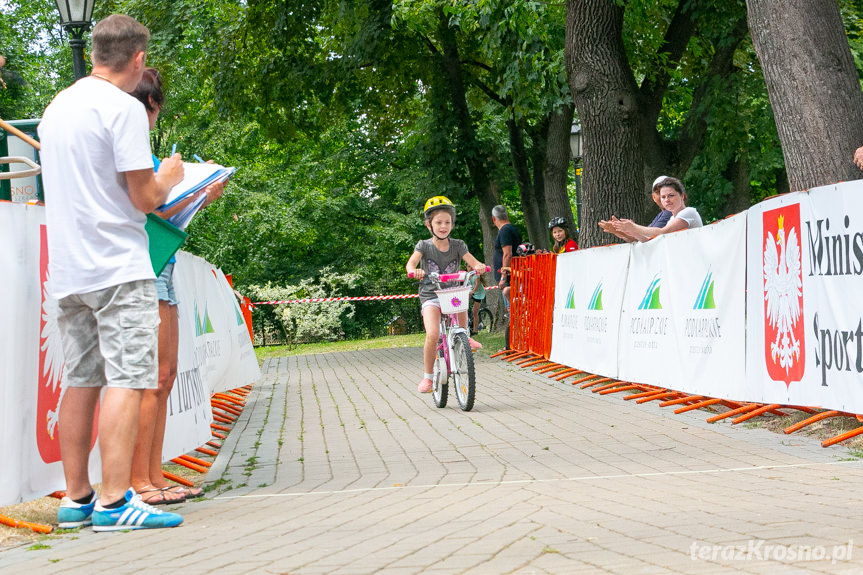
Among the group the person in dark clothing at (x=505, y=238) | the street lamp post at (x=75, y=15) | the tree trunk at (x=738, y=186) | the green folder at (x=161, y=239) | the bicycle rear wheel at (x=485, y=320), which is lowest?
the bicycle rear wheel at (x=485, y=320)

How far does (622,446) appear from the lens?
735cm

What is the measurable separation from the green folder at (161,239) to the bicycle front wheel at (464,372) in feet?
15.6

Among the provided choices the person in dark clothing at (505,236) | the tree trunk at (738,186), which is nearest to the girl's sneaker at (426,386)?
the person in dark clothing at (505,236)

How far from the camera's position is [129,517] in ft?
15.2

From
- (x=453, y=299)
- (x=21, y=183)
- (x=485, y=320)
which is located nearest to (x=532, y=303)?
(x=453, y=299)

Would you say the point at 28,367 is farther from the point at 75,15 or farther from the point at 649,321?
the point at 75,15

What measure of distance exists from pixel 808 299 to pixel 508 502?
3.41m

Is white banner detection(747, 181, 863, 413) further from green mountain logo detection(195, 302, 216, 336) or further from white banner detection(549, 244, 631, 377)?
green mountain logo detection(195, 302, 216, 336)

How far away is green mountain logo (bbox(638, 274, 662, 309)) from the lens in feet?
34.1

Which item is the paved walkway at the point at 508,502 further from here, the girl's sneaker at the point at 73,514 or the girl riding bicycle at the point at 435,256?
the girl riding bicycle at the point at 435,256

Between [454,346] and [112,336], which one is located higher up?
[112,336]

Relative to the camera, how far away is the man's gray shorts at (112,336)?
4.61 m

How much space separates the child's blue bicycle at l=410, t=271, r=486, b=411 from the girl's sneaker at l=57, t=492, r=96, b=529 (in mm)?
5254

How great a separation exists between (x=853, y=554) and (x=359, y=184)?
42276 mm
